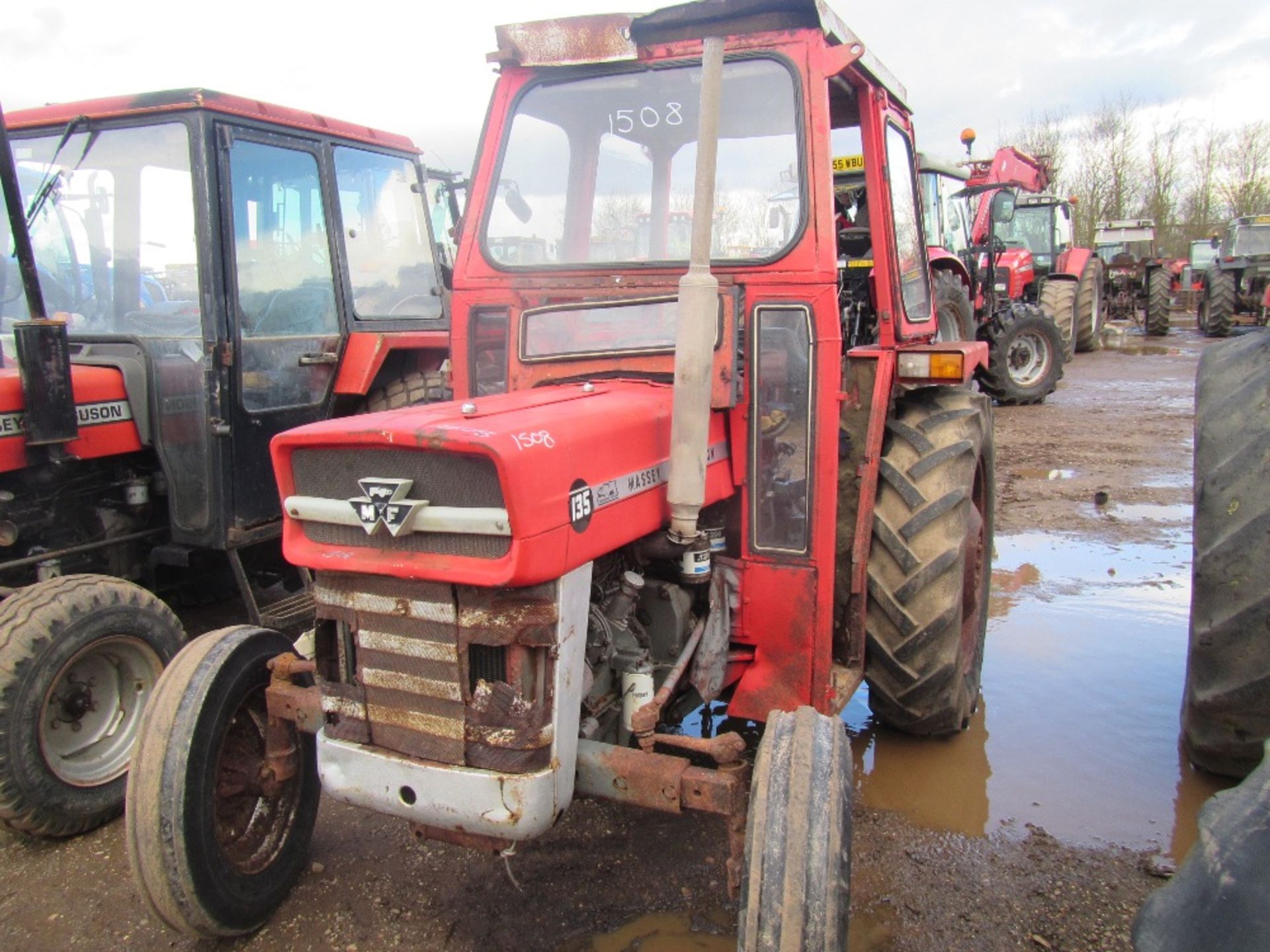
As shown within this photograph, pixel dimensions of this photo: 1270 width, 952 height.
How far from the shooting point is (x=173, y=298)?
13.6ft

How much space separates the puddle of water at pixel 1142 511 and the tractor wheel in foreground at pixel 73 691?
18.6ft

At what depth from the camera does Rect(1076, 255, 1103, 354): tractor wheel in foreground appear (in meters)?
16.1

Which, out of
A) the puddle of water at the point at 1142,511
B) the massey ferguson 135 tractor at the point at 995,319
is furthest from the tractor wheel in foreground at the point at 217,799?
the massey ferguson 135 tractor at the point at 995,319

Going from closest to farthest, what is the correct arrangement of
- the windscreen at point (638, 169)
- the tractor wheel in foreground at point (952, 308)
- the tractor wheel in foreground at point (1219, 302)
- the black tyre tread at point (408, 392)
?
the windscreen at point (638, 169) → the black tyre tread at point (408, 392) → the tractor wheel in foreground at point (952, 308) → the tractor wheel in foreground at point (1219, 302)

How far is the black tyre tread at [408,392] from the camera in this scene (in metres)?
4.92

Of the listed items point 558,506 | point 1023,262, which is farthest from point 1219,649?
point 1023,262

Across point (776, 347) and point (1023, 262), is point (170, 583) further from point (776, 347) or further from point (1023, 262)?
point (1023, 262)

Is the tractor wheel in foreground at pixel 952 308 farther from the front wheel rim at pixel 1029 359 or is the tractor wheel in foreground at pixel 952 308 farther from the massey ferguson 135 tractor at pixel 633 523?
the massey ferguson 135 tractor at pixel 633 523

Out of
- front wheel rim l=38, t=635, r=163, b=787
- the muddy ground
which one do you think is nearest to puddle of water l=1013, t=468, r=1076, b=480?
the muddy ground

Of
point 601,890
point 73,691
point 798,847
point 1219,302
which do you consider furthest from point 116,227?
point 1219,302

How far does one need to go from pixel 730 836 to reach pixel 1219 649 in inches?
62.3

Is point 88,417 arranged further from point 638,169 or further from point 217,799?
point 638,169

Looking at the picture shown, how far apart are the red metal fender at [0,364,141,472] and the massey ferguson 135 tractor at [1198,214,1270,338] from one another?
65.3 feet

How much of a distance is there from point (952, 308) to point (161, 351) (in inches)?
254
